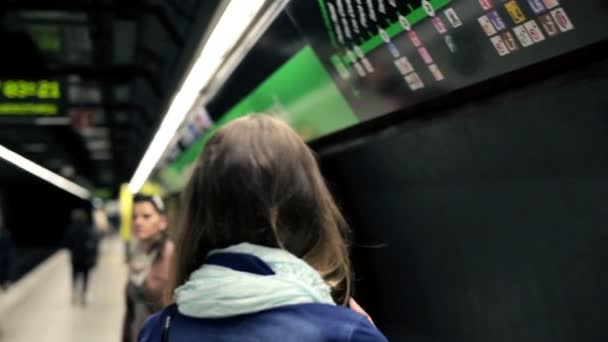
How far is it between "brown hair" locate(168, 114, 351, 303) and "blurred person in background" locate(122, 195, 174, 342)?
1.47 metres

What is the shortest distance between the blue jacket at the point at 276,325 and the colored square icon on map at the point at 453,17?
44.2 inches

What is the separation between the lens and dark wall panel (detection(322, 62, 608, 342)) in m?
1.55

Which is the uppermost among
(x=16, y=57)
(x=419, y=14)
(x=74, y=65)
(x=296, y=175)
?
(x=74, y=65)

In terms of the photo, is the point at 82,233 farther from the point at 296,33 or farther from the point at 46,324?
the point at 296,33

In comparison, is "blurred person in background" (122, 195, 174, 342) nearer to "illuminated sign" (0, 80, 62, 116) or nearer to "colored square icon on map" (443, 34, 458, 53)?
"colored square icon on map" (443, 34, 458, 53)

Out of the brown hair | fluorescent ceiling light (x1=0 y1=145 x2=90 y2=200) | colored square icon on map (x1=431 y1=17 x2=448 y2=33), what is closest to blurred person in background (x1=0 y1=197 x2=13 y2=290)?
colored square icon on map (x1=431 y1=17 x2=448 y2=33)

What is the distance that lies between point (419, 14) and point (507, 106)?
1.37ft

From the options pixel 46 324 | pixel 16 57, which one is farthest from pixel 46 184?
pixel 16 57

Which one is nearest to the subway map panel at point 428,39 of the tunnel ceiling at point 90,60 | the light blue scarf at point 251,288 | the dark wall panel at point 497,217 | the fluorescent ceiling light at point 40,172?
the dark wall panel at point 497,217

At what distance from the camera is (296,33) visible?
9.34 ft

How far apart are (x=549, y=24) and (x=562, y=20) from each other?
0.05 metres

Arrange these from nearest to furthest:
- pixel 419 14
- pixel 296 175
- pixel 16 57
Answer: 1. pixel 296 175
2. pixel 419 14
3. pixel 16 57

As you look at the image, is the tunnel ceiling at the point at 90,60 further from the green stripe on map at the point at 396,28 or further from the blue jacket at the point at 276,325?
the blue jacket at the point at 276,325

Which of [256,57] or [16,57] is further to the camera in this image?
[16,57]
